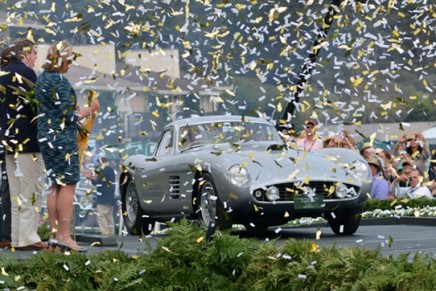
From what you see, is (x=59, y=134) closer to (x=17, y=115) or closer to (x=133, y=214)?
(x=17, y=115)

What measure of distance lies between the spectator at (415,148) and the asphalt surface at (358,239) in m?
0.98

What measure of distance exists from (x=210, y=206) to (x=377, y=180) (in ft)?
18.5

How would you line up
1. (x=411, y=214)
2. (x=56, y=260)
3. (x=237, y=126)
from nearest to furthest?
(x=56, y=260) → (x=237, y=126) → (x=411, y=214)

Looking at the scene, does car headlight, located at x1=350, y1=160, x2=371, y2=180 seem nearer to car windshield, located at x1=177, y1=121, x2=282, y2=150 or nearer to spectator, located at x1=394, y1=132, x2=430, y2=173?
car windshield, located at x1=177, y1=121, x2=282, y2=150

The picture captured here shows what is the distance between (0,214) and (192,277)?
588 centimetres

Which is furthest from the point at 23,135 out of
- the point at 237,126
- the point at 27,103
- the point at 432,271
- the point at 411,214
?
the point at 411,214

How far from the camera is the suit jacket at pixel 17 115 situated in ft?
45.8

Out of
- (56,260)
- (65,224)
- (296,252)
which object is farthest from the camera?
(65,224)

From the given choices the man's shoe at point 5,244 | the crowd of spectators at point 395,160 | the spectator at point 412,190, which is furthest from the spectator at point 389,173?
the man's shoe at point 5,244

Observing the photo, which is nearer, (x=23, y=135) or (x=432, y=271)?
(x=432, y=271)

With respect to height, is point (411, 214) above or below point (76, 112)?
below

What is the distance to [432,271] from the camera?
793 cm

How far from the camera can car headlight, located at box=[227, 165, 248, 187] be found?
638 inches

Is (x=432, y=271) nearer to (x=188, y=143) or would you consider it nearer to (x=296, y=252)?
(x=296, y=252)
